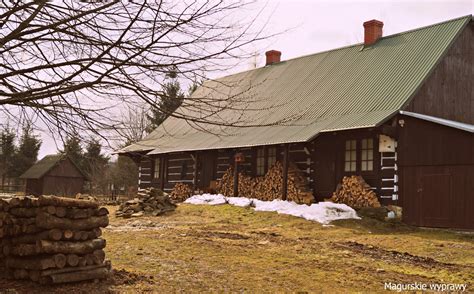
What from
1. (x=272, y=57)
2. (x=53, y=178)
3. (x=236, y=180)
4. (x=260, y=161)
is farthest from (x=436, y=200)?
(x=53, y=178)

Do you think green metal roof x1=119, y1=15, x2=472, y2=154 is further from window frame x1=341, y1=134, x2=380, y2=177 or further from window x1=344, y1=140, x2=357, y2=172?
window x1=344, y1=140, x2=357, y2=172

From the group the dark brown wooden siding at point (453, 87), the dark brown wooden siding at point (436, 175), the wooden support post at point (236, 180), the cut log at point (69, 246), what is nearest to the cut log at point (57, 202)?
the cut log at point (69, 246)

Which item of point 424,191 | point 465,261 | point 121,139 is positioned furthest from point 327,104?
point 121,139

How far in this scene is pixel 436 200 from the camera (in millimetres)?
15297

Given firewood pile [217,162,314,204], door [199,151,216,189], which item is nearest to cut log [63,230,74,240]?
firewood pile [217,162,314,204]

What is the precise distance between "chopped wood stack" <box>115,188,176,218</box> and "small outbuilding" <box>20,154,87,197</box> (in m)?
22.4

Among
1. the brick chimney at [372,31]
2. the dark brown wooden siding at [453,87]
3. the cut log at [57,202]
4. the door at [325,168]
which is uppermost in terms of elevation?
the brick chimney at [372,31]

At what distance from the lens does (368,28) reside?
76.1ft

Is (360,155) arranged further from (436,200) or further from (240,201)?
(240,201)

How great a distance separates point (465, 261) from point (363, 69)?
12.5 meters

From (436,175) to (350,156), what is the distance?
359cm

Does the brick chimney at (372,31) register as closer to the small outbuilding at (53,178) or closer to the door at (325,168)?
the door at (325,168)

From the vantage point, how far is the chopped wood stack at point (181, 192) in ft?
84.7

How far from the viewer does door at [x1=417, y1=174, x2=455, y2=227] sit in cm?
1505
